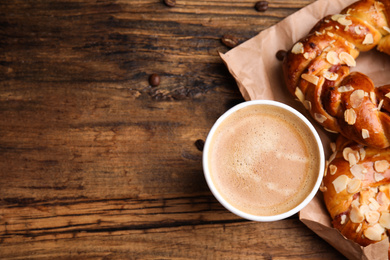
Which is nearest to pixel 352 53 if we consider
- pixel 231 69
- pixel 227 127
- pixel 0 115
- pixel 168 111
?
pixel 231 69

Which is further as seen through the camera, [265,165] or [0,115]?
[0,115]

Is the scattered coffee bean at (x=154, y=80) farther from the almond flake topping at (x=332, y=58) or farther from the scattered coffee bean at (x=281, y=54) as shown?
the almond flake topping at (x=332, y=58)

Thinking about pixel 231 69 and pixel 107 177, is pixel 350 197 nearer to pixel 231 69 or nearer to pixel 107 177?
pixel 231 69

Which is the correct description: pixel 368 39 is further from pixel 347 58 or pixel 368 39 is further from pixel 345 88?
pixel 345 88

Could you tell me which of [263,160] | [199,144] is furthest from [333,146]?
[199,144]

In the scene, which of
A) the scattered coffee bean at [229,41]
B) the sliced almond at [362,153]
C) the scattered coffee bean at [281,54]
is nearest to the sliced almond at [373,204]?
the sliced almond at [362,153]

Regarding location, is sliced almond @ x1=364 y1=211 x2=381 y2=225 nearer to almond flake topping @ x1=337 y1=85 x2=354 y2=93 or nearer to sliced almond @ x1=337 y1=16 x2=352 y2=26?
almond flake topping @ x1=337 y1=85 x2=354 y2=93
